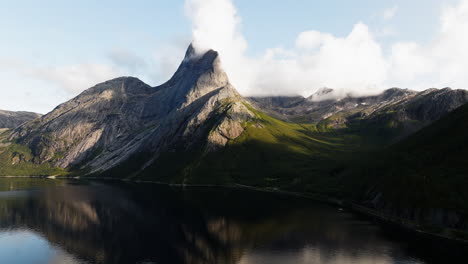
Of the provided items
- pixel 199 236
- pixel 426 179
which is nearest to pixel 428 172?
pixel 426 179

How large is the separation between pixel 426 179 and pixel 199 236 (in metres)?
100

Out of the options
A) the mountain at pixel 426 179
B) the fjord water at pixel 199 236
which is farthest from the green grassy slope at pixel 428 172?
the fjord water at pixel 199 236

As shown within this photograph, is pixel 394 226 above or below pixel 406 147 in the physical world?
below

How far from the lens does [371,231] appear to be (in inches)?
4838

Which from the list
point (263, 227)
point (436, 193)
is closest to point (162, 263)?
point (263, 227)

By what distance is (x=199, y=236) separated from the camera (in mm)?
117312

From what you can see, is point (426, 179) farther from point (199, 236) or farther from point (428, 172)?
point (199, 236)

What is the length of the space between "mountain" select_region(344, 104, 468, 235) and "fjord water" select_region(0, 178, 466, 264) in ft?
52.6

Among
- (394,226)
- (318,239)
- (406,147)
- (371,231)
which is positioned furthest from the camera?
(406,147)

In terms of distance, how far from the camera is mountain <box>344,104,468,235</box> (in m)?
122

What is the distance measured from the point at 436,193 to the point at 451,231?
61.3 ft

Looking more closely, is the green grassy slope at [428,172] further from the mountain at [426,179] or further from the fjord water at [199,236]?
the fjord water at [199,236]

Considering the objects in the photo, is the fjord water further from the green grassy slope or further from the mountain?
the green grassy slope

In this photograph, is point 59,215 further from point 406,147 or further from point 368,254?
point 406,147
